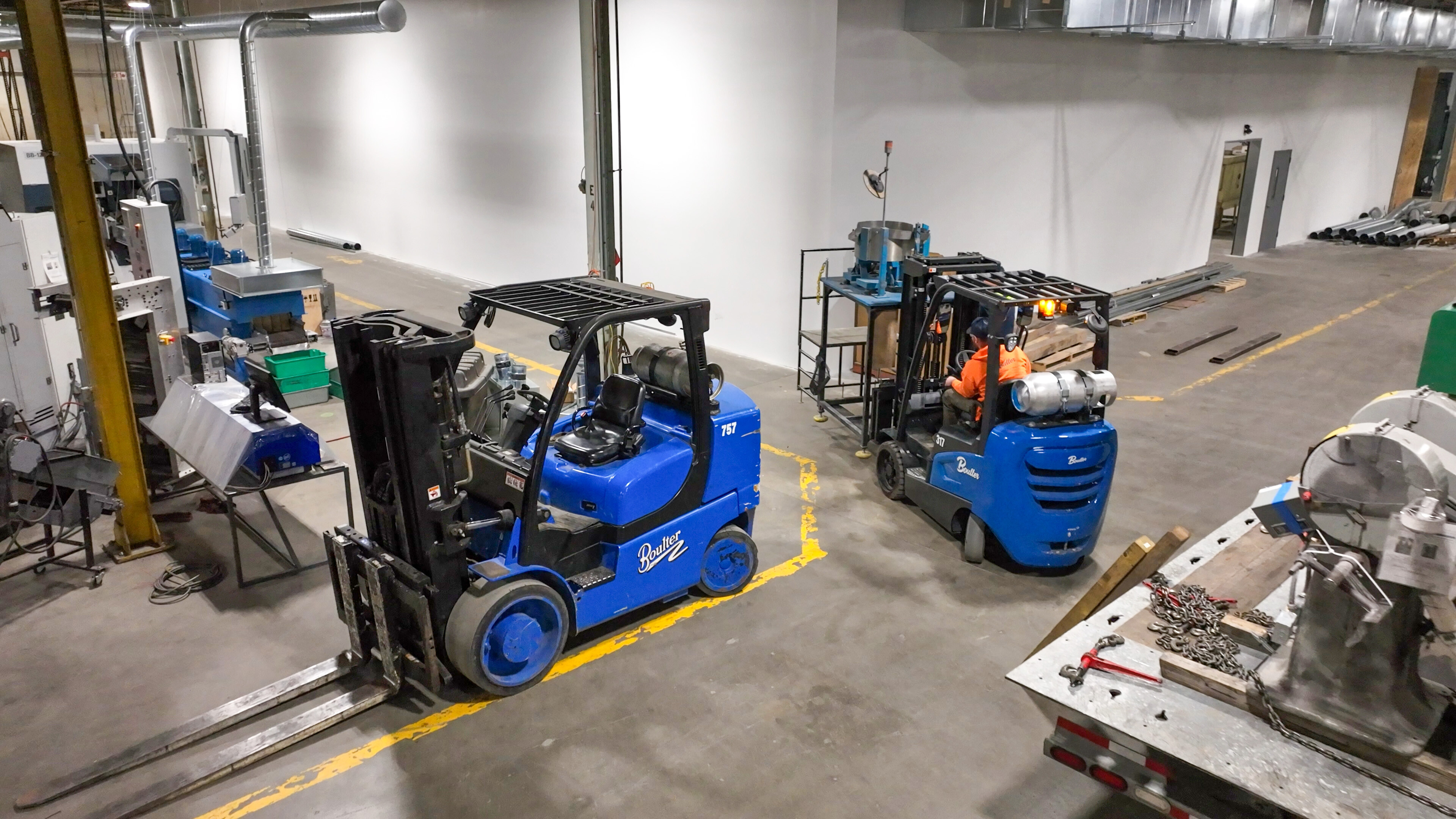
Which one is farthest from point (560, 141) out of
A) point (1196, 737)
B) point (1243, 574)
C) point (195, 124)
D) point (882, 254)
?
point (1196, 737)

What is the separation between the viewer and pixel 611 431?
211 inches

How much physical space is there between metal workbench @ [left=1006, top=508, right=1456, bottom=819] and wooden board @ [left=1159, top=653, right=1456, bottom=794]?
0.08 feet

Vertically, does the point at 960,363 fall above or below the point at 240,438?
above

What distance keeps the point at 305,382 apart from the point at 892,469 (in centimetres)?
613

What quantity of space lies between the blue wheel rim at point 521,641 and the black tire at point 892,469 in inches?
126

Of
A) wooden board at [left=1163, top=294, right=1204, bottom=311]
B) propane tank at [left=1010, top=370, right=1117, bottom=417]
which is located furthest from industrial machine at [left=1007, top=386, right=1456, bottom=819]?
wooden board at [left=1163, top=294, right=1204, bottom=311]

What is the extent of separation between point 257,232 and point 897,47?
23.2 feet

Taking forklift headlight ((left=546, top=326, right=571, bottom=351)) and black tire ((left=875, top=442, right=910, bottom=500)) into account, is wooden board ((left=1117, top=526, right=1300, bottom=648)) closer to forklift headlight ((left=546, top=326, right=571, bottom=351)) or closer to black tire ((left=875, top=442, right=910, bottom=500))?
forklift headlight ((left=546, top=326, right=571, bottom=351))

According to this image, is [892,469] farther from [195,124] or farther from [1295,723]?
[195,124]

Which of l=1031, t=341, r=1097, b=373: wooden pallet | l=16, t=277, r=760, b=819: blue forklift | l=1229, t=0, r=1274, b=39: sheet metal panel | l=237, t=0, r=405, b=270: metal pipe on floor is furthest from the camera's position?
l=1229, t=0, r=1274, b=39: sheet metal panel

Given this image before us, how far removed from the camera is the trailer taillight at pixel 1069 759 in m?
3.39

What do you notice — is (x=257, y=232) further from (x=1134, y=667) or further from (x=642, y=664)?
(x=1134, y=667)

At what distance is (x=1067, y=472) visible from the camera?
19.4ft

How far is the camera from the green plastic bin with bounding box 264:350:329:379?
9.33 m
